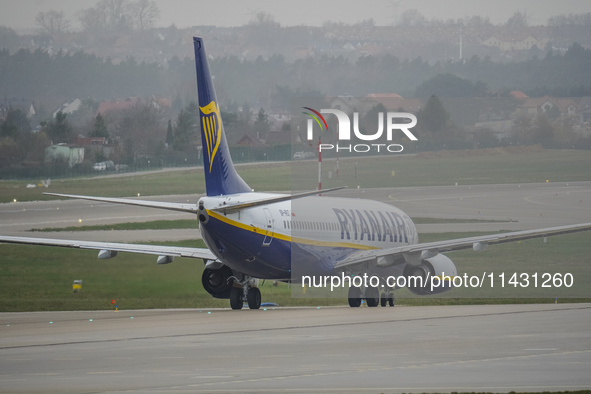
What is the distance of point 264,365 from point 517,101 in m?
35.4

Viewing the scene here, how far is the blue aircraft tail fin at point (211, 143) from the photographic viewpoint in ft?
114

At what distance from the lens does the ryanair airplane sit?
34.8 m

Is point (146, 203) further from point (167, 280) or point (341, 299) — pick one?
point (167, 280)

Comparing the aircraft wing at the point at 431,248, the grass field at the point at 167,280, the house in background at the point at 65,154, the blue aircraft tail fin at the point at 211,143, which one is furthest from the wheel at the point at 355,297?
the house in background at the point at 65,154

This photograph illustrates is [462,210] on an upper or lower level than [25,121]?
lower

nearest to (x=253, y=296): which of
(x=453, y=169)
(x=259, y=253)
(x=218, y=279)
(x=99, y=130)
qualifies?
(x=218, y=279)

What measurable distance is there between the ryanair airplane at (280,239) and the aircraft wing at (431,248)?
3cm

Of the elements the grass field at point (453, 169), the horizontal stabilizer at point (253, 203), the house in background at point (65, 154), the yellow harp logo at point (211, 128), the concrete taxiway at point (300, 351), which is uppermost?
the house in background at point (65, 154)

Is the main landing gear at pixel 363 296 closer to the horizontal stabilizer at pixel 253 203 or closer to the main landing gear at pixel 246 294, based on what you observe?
the main landing gear at pixel 246 294

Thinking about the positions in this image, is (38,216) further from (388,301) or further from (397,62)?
(397,62)

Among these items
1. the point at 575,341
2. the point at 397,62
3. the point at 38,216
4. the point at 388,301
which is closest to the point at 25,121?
the point at 397,62

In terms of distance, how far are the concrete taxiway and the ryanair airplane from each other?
6.56ft

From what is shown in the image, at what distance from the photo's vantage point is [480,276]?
150 feet

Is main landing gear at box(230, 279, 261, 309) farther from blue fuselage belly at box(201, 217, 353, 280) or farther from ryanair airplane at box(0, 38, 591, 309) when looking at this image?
blue fuselage belly at box(201, 217, 353, 280)
